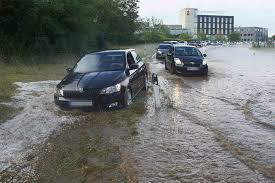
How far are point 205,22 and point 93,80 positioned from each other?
596 feet

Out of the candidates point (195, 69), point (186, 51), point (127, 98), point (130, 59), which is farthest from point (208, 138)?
point (186, 51)

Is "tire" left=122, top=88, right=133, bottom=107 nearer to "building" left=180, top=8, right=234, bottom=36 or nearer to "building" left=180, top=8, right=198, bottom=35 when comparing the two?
"building" left=180, top=8, right=198, bottom=35

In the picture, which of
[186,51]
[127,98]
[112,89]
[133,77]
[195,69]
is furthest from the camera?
[186,51]

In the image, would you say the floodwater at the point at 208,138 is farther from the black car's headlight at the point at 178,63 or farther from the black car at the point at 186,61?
the black car's headlight at the point at 178,63

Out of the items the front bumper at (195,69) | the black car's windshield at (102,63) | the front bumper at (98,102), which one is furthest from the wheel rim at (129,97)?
the front bumper at (195,69)

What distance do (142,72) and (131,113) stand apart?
341 cm

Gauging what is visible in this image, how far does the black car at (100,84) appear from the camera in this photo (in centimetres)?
1055

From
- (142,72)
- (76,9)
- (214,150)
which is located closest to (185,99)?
(142,72)

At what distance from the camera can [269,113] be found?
422 inches

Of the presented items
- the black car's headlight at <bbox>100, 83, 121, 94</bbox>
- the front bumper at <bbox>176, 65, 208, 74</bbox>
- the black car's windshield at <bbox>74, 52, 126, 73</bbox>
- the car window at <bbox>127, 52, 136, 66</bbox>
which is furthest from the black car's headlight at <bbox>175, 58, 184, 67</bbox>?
the black car's headlight at <bbox>100, 83, 121, 94</bbox>

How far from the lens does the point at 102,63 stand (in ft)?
40.5

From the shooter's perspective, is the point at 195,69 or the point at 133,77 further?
the point at 195,69

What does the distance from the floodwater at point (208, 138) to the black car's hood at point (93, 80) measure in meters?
1.25

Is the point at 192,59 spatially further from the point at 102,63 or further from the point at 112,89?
the point at 112,89
